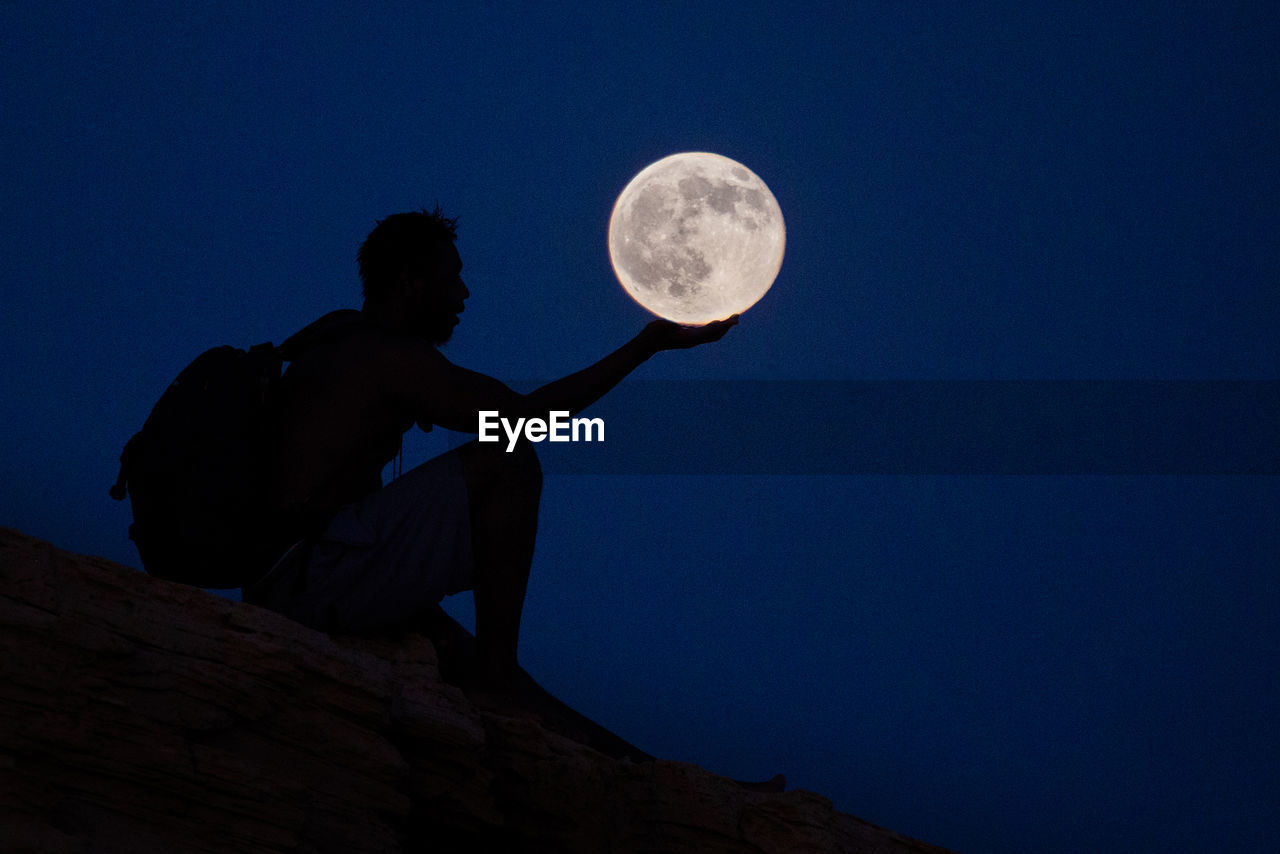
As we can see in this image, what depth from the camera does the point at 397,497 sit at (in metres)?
4.12

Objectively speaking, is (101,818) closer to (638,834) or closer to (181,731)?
(181,731)

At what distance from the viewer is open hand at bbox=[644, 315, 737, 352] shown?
4508 mm

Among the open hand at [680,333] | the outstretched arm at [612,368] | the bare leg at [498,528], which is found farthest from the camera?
the open hand at [680,333]

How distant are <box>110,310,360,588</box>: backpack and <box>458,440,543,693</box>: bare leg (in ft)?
2.19

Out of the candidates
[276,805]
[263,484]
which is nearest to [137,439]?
[263,484]

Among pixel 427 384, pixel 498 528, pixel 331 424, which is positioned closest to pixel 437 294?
pixel 427 384

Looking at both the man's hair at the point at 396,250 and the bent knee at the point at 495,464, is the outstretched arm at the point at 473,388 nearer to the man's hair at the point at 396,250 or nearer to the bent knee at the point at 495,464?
the bent knee at the point at 495,464

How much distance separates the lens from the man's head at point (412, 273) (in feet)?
14.9

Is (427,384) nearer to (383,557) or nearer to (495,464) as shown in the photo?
(495,464)

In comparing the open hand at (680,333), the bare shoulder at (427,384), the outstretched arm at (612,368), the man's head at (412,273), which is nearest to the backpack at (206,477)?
the bare shoulder at (427,384)

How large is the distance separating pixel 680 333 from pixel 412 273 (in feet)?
3.42

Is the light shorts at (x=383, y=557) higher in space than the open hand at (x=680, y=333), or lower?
lower

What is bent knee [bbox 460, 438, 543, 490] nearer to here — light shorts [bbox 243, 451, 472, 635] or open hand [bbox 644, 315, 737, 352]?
light shorts [bbox 243, 451, 472, 635]

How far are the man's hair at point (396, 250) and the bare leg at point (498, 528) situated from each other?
796 millimetres
